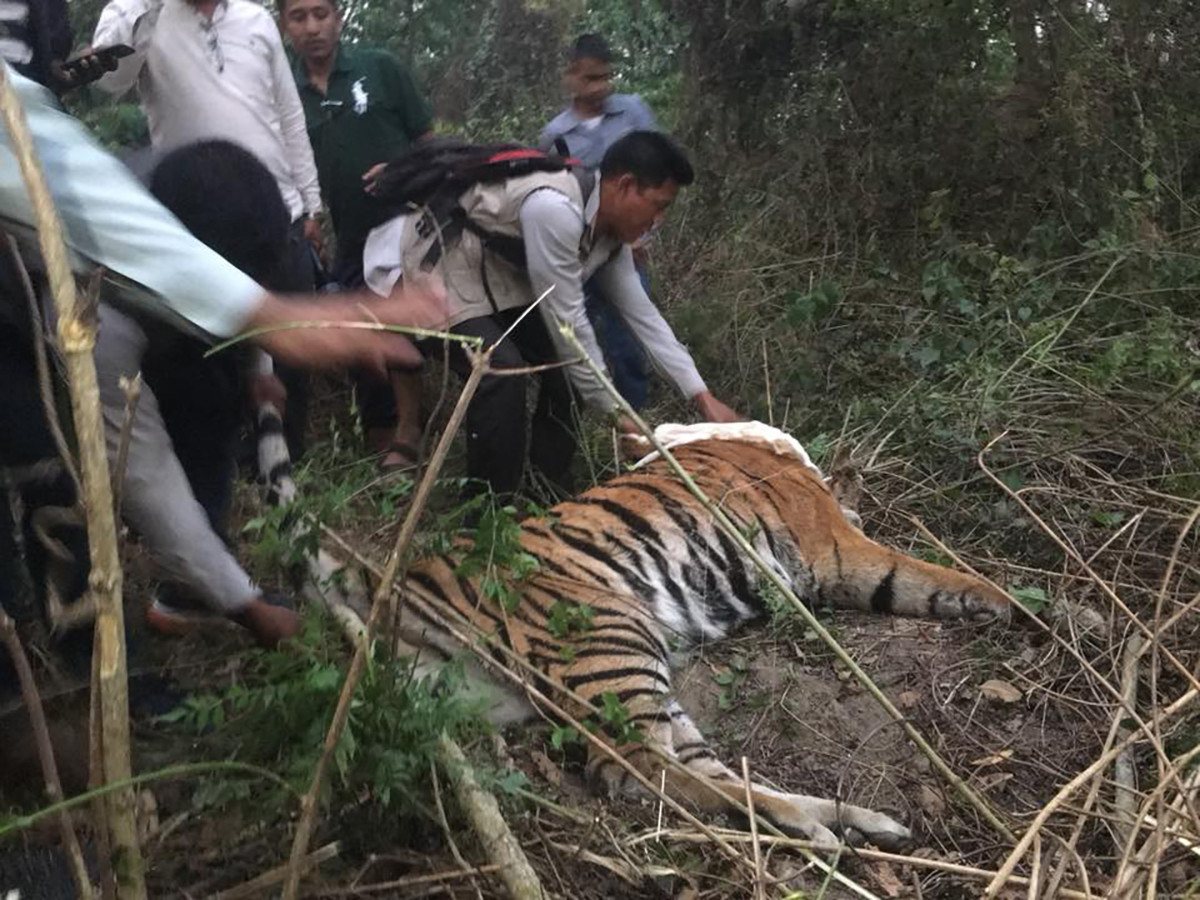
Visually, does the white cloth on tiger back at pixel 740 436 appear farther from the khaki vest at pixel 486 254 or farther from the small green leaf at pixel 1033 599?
the small green leaf at pixel 1033 599

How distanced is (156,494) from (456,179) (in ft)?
6.00

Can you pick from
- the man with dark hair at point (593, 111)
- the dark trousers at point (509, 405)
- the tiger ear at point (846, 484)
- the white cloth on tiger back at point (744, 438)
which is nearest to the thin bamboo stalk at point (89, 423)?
the dark trousers at point (509, 405)

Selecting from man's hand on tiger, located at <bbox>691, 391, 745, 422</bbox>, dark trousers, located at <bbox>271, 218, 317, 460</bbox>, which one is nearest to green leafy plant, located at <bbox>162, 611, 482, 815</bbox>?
dark trousers, located at <bbox>271, 218, 317, 460</bbox>

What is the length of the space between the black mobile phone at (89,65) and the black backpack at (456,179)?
0.89m

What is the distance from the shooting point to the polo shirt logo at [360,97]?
16.4 feet

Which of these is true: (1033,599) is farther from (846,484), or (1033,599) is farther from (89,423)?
(89,423)

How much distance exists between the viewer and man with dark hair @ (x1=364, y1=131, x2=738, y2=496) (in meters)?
3.76

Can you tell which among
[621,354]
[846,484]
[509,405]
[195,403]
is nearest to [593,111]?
[621,354]

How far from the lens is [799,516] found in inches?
155

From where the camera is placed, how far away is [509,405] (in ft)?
13.2

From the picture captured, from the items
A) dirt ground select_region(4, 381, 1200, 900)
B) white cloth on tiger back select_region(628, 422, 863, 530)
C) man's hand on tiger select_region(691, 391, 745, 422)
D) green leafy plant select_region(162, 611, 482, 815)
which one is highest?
green leafy plant select_region(162, 611, 482, 815)

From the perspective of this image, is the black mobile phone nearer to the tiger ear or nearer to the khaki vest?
the khaki vest

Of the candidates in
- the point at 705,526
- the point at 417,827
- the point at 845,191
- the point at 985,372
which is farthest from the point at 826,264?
the point at 417,827

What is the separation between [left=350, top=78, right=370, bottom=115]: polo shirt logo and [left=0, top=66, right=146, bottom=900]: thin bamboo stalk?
3675mm
